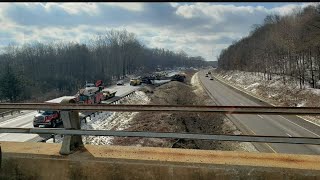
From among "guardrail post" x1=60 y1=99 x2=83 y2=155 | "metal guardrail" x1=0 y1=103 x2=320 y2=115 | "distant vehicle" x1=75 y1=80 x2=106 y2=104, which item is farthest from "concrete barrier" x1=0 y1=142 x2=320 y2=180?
"distant vehicle" x1=75 y1=80 x2=106 y2=104

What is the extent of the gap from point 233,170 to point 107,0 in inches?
102

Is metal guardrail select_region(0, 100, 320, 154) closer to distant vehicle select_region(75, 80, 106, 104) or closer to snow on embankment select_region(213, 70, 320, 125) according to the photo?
snow on embankment select_region(213, 70, 320, 125)

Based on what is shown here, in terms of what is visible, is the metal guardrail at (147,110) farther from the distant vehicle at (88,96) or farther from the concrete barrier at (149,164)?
the distant vehicle at (88,96)

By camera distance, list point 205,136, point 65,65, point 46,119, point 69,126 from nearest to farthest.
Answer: point 205,136 < point 69,126 < point 46,119 < point 65,65

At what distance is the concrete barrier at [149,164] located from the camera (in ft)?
13.9

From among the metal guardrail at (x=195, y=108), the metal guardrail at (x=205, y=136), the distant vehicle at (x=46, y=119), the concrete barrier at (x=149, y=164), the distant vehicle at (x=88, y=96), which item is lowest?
the distant vehicle at (x=46, y=119)

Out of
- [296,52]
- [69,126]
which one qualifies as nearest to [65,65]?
[296,52]

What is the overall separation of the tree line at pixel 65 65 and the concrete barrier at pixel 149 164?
6658cm

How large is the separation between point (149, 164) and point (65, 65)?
12850cm

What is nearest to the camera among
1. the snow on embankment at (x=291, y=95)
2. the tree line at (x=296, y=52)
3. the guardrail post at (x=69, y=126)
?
the guardrail post at (x=69, y=126)

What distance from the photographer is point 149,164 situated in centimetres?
450

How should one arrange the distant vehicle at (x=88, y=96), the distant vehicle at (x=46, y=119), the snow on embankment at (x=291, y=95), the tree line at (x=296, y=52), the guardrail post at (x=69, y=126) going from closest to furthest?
the guardrail post at (x=69, y=126), the distant vehicle at (x=46, y=119), the snow on embankment at (x=291, y=95), the distant vehicle at (x=88, y=96), the tree line at (x=296, y=52)

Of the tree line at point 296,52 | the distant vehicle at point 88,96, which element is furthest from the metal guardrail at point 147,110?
the tree line at point 296,52

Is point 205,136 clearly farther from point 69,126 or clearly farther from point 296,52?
point 296,52
